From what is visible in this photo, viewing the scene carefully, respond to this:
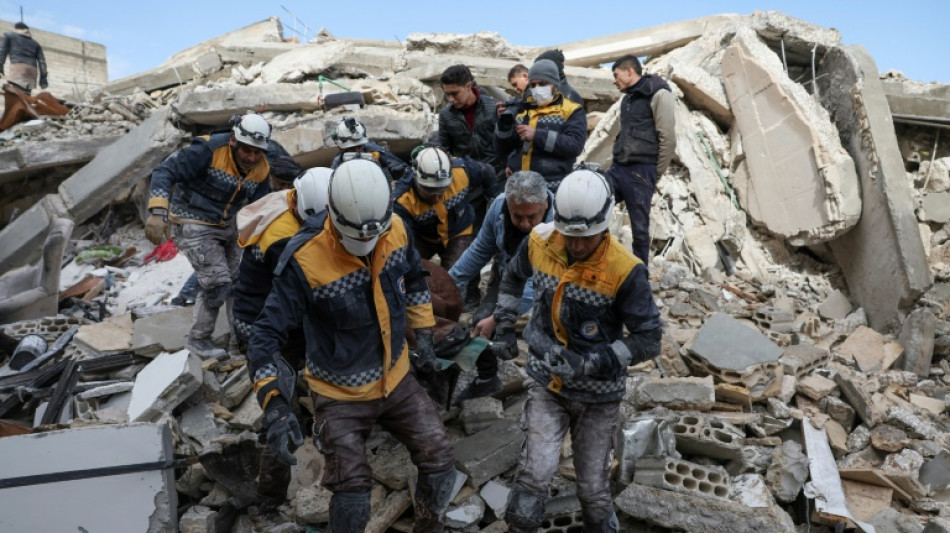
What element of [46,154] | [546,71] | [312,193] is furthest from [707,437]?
[46,154]

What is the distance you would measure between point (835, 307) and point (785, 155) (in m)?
1.84

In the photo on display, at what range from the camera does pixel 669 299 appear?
232 inches

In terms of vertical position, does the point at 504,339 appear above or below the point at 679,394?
above

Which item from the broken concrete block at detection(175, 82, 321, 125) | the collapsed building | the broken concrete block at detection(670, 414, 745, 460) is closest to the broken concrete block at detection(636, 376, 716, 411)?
the collapsed building

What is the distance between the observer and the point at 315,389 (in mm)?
2838

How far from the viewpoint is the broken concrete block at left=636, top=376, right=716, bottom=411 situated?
3.93 metres

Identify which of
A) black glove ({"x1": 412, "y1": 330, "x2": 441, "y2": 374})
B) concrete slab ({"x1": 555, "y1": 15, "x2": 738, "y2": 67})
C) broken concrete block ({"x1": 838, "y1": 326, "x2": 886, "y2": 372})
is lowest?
broken concrete block ({"x1": 838, "y1": 326, "x2": 886, "y2": 372})

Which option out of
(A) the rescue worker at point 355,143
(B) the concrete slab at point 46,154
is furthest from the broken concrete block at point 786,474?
(B) the concrete slab at point 46,154

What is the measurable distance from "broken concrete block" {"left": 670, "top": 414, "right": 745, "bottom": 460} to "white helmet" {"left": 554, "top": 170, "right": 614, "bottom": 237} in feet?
5.46

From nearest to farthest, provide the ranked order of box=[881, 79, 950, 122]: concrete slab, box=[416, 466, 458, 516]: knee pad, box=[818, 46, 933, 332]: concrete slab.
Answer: box=[416, 466, 458, 516]: knee pad → box=[818, 46, 933, 332]: concrete slab → box=[881, 79, 950, 122]: concrete slab

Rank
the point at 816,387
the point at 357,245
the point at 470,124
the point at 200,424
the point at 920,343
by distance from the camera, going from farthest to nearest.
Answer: the point at 470,124 → the point at 920,343 → the point at 816,387 → the point at 200,424 → the point at 357,245

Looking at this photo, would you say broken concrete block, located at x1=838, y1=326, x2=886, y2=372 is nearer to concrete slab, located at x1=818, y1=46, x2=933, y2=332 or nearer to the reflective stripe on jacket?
concrete slab, located at x1=818, y1=46, x2=933, y2=332

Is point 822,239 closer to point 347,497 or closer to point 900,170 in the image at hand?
point 900,170

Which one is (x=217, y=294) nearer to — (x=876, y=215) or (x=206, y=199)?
(x=206, y=199)
